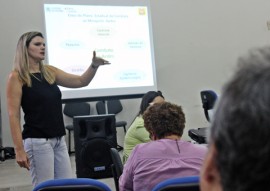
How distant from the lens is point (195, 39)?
20.6 ft

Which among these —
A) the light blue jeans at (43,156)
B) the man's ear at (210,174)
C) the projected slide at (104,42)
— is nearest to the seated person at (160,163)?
the light blue jeans at (43,156)

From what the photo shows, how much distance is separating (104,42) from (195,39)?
2.44 m

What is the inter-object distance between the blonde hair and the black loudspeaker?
4.52ft

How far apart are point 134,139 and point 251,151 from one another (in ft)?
7.80

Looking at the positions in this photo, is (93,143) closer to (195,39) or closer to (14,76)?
(14,76)

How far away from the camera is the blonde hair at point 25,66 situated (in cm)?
226

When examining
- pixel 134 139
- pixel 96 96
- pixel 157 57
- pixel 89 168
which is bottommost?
pixel 89 168

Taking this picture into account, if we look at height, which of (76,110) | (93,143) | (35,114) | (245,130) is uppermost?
(245,130)

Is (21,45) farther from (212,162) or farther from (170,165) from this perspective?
(212,162)

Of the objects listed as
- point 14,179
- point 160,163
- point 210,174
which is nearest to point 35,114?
point 160,163

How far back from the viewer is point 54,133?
232 cm

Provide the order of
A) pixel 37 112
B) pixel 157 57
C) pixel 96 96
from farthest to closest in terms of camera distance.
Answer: pixel 157 57, pixel 96 96, pixel 37 112

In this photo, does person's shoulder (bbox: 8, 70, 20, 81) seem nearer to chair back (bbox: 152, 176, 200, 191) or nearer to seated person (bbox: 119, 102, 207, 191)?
seated person (bbox: 119, 102, 207, 191)

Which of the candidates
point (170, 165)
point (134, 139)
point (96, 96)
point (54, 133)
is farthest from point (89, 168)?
point (170, 165)
